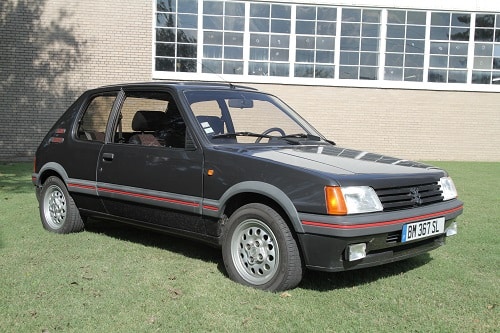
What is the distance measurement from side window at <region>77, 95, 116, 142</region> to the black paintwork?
0.08 meters

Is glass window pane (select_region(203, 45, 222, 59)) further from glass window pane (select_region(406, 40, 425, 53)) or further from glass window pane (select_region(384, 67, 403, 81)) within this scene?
glass window pane (select_region(406, 40, 425, 53))

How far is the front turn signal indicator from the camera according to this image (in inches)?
144

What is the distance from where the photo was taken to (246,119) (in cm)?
512

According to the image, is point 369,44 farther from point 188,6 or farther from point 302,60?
point 188,6

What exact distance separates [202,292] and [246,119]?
5.95 feet

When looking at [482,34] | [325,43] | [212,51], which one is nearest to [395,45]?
[325,43]

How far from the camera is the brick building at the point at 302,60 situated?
48.2 ft

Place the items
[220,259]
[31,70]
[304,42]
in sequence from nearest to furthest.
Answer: [220,259] → [31,70] → [304,42]

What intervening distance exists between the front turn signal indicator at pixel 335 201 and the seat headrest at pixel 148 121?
6.62 feet

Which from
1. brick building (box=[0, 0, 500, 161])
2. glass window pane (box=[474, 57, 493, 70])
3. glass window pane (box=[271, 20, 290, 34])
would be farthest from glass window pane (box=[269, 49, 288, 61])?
glass window pane (box=[474, 57, 493, 70])

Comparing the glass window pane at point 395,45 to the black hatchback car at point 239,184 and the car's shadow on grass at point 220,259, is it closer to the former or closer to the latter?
the black hatchback car at point 239,184

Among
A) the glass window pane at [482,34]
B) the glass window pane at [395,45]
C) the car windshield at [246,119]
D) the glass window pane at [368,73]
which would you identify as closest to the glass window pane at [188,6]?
the glass window pane at [368,73]

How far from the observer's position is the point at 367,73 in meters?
Result: 15.6

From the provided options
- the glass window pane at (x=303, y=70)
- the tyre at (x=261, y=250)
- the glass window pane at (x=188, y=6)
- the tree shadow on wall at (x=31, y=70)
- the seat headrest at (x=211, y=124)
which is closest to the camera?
the tyre at (x=261, y=250)
